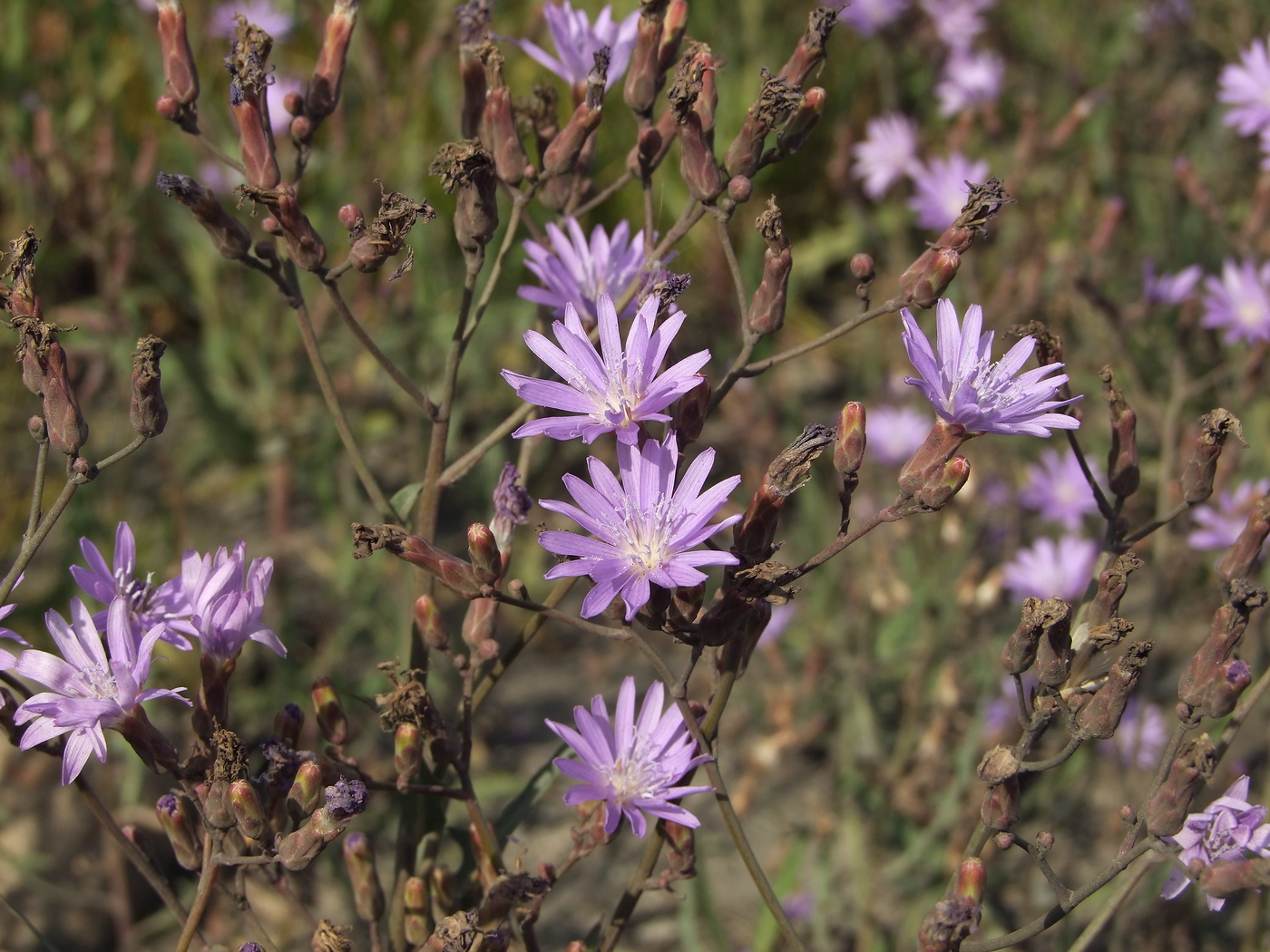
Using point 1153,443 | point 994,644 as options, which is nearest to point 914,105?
point 1153,443

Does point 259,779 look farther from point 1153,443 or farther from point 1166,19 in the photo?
point 1166,19

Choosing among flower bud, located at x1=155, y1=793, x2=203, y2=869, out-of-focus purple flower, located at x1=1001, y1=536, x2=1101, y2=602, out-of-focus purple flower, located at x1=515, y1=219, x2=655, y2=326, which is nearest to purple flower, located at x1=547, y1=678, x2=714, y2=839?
flower bud, located at x1=155, y1=793, x2=203, y2=869

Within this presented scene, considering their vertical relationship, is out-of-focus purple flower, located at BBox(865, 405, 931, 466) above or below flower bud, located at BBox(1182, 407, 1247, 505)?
above

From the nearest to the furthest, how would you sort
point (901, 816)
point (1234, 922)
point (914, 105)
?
point (1234, 922), point (901, 816), point (914, 105)

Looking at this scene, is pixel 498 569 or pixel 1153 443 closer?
pixel 498 569

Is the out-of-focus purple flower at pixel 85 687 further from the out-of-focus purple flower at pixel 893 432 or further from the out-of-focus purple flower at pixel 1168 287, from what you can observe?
the out-of-focus purple flower at pixel 893 432

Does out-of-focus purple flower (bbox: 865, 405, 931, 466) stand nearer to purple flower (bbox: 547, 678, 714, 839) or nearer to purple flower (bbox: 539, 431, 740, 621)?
purple flower (bbox: 547, 678, 714, 839)
